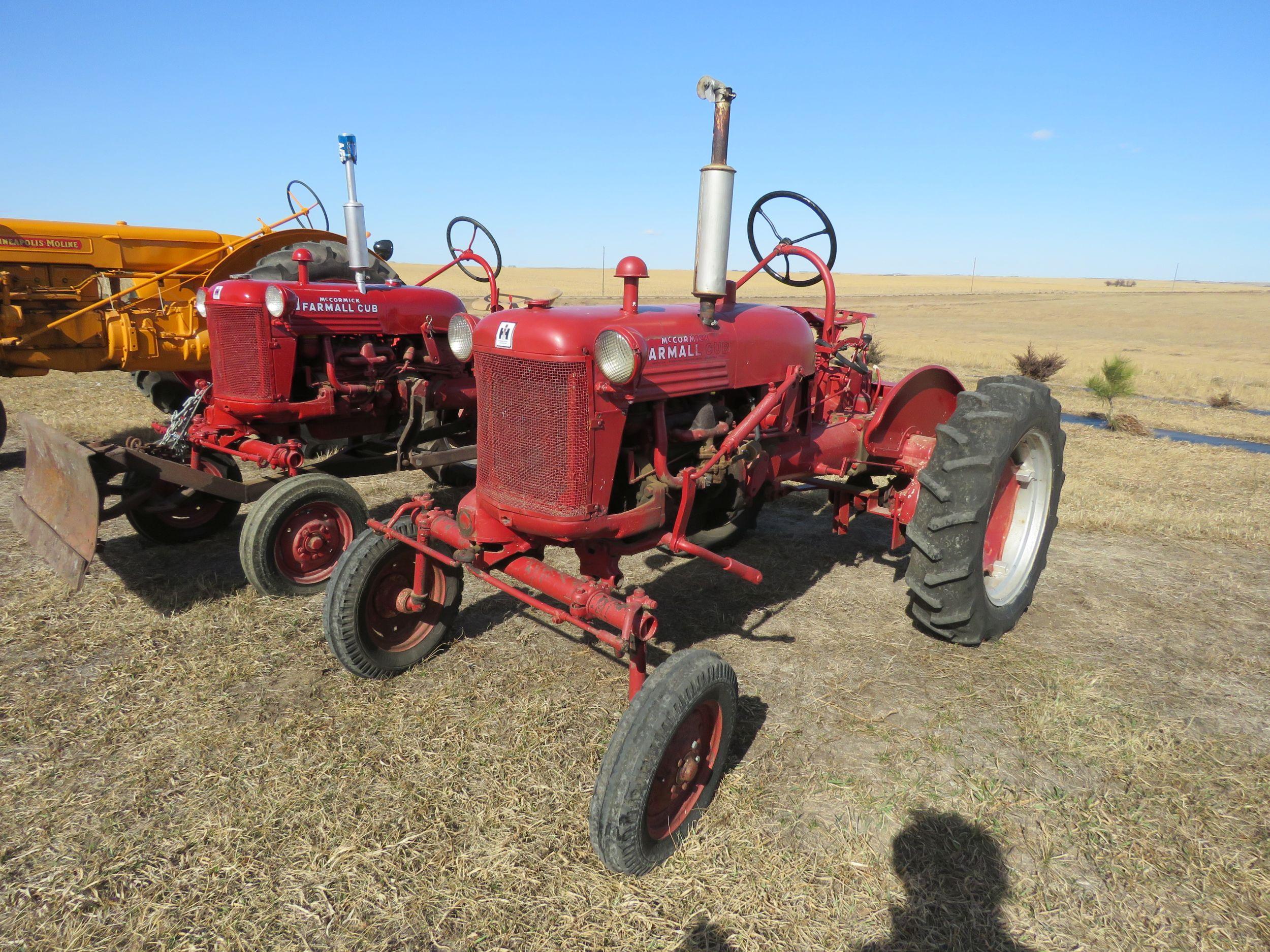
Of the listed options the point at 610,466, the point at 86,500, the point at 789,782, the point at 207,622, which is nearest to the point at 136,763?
the point at 207,622

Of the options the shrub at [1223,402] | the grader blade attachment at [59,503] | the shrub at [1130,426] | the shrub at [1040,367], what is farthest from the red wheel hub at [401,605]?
the shrub at [1223,402]

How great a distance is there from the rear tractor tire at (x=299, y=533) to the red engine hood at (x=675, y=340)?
188cm

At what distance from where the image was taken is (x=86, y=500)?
3566 millimetres

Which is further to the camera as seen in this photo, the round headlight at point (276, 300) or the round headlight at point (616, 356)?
the round headlight at point (276, 300)

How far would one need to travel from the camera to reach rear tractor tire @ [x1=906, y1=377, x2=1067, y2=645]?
332 cm

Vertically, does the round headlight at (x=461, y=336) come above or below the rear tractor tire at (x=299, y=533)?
above

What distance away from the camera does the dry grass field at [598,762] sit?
7.09 feet

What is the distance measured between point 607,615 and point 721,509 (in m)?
1.16

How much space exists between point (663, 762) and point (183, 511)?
3916 mm

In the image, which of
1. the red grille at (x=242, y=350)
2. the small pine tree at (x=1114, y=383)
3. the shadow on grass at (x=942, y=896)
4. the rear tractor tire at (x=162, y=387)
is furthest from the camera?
the small pine tree at (x=1114, y=383)

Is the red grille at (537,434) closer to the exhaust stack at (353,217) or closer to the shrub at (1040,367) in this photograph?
the exhaust stack at (353,217)

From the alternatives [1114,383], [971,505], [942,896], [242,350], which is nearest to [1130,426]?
[1114,383]

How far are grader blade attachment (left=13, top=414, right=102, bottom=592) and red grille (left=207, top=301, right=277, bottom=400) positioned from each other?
98 cm

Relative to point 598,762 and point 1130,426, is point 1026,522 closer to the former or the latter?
point 598,762
